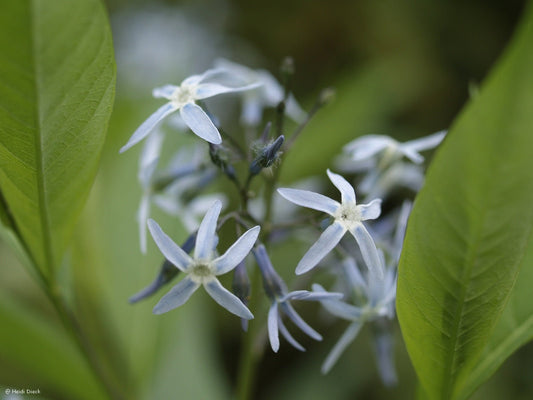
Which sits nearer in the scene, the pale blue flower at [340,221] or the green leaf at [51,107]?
the green leaf at [51,107]

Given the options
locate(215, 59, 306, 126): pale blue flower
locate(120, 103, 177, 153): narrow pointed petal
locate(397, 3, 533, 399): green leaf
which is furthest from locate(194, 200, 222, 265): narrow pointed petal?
locate(215, 59, 306, 126): pale blue flower

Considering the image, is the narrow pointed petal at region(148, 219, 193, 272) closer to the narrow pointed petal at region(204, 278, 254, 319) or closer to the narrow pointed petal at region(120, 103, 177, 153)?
the narrow pointed petal at region(204, 278, 254, 319)

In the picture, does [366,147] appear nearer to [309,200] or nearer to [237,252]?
[309,200]

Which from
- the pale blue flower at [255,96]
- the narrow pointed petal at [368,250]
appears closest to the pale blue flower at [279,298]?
the narrow pointed petal at [368,250]

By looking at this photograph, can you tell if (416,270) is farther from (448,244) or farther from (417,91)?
(417,91)

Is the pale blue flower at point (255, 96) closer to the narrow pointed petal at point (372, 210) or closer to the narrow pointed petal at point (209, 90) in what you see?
the narrow pointed petal at point (209, 90)

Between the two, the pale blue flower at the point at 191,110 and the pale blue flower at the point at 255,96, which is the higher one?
the pale blue flower at the point at 191,110
